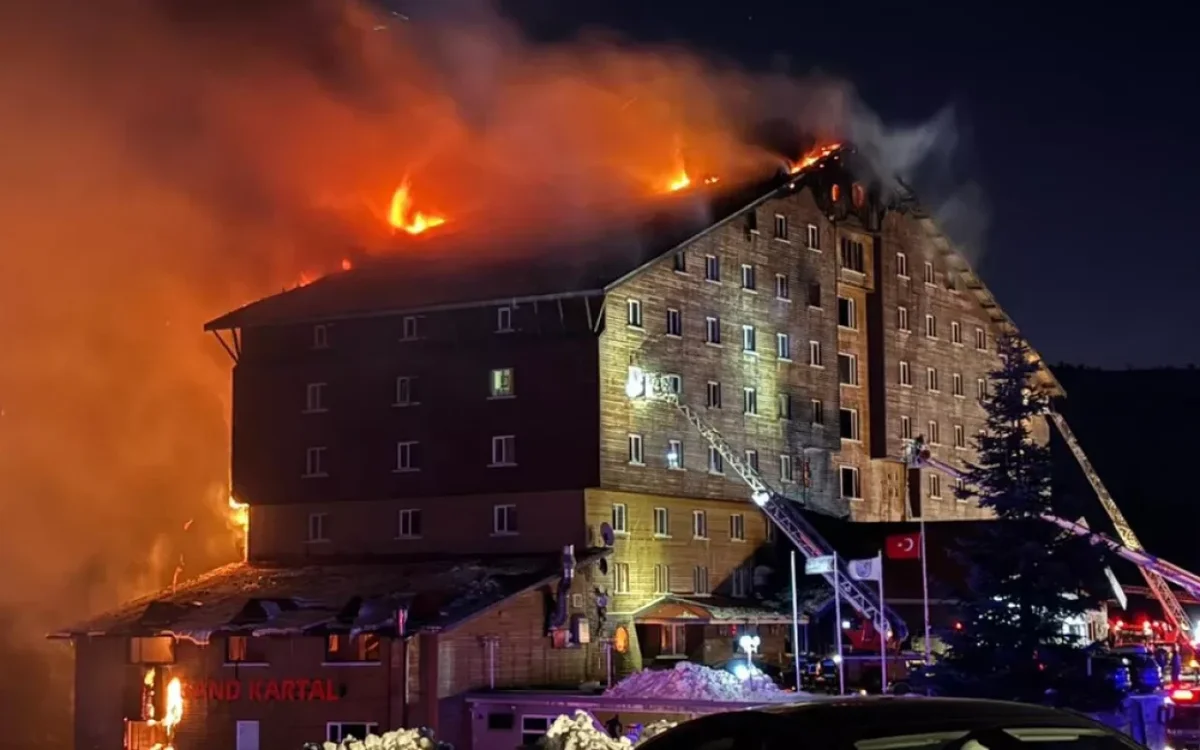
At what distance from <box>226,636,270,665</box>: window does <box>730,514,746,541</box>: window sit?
19.1 m

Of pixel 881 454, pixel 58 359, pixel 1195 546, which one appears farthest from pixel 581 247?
pixel 1195 546

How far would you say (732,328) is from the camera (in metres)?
62.2

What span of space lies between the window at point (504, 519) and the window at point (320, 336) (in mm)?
10354

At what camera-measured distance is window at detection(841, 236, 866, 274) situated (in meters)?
68.6

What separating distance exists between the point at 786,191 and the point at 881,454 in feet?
42.7

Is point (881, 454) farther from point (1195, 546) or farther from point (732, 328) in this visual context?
point (1195, 546)

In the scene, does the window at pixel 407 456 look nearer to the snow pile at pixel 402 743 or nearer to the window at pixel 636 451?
the window at pixel 636 451

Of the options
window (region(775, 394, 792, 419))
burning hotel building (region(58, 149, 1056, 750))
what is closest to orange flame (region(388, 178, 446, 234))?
burning hotel building (region(58, 149, 1056, 750))

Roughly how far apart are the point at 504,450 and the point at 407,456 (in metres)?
4.48

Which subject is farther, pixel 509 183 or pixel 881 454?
pixel 509 183

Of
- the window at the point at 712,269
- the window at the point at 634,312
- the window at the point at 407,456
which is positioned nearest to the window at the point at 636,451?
the window at the point at 634,312

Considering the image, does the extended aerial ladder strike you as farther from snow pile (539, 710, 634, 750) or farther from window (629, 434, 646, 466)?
snow pile (539, 710, 634, 750)

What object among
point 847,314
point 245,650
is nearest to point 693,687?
point 245,650

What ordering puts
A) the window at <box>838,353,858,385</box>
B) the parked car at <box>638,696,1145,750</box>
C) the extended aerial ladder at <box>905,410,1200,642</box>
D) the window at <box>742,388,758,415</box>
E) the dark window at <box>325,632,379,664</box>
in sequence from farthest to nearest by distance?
1. the window at <box>838,353,858,385</box>
2. the window at <box>742,388,758,415</box>
3. the dark window at <box>325,632,379,664</box>
4. the extended aerial ladder at <box>905,410,1200,642</box>
5. the parked car at <box>638,696,1145,750</box>
